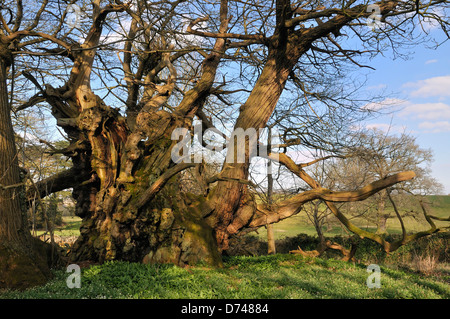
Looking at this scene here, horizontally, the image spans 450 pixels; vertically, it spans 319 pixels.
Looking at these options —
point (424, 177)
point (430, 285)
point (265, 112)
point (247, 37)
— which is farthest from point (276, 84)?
point (424, 177)

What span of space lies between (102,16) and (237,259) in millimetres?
8093

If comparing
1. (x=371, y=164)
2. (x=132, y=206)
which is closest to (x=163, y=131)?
(x=132, y=206)

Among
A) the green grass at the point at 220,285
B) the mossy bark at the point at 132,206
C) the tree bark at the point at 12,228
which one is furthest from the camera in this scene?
the mossy bark at the point at 132,206

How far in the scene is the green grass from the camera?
17.2ft

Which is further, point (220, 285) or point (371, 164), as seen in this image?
point (371, 164)

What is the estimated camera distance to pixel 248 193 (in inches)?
349

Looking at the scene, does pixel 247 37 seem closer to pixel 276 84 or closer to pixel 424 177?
pixel 276 84

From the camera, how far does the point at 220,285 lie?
580 centimetres

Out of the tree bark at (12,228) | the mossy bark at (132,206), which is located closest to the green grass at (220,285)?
the tree bark at (12,228)

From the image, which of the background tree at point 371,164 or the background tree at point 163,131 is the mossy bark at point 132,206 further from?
the background tree at point 371,164

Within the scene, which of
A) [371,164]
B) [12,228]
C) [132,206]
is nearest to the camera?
[12,228]

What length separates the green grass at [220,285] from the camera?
5246 millimetres

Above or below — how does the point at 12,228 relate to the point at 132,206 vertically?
below

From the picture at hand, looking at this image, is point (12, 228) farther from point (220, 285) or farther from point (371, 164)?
point (371, 164)
